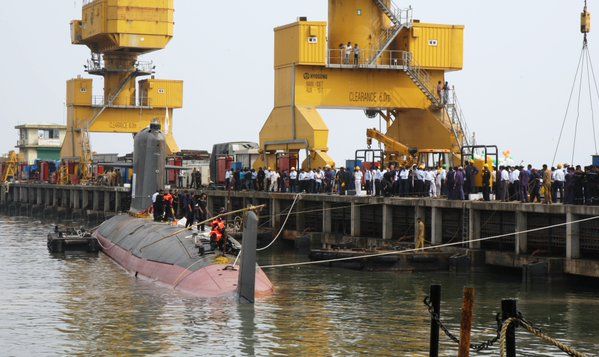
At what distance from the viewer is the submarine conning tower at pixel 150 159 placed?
4569 cm

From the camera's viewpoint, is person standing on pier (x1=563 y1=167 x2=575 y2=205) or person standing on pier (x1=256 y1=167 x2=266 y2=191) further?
person standing on pier (x1=256 y1=167 x2=266 y2=191)

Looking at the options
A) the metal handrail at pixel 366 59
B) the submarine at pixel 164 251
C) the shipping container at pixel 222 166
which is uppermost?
the metal handrail at pixel 366 59

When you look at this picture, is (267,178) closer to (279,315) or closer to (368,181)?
(368,181)

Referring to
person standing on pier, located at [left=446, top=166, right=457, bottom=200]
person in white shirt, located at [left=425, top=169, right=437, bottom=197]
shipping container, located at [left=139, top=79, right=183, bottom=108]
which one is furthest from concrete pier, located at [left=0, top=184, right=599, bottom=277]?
shipping container, located at [left=139, top=79, right=183, bottom=108]

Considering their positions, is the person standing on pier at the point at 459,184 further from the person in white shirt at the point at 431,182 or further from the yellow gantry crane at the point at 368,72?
the yellow gantry crane at the point at 368,72

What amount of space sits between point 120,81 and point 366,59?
3571 cm

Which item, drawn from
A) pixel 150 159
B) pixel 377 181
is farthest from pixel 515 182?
pixel 150 159

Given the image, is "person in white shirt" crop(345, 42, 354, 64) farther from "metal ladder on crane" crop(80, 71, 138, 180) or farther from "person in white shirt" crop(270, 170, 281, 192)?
"metal ladder on crane" crop(80, 71, 138, 180)

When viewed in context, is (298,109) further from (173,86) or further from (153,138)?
(173,86)

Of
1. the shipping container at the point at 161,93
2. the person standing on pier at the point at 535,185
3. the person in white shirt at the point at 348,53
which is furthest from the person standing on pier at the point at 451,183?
the shipping container at the point at 161,93

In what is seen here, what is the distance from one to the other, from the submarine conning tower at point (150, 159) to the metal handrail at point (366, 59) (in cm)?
1114

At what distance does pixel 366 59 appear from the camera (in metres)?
54.4

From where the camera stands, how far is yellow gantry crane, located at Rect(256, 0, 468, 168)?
53.0 m

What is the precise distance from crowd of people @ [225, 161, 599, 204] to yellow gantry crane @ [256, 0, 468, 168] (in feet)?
5.87
